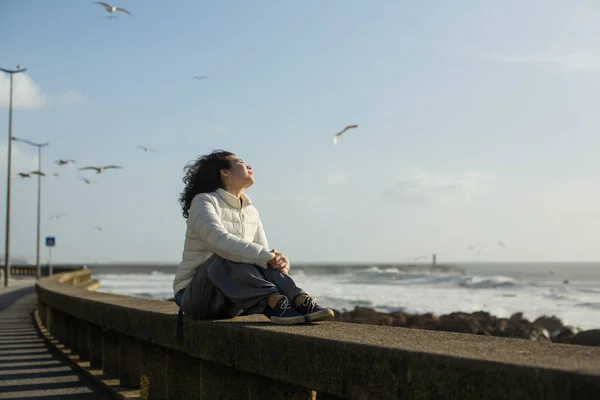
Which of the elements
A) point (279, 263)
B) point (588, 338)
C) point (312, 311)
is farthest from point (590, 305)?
point (312, 311)

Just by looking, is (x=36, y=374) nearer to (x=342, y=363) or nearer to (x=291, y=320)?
(x=291, y=320)

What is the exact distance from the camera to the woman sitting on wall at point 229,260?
4672 millimetres

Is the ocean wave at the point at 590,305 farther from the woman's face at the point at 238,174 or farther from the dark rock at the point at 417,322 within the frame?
the woman's face at the point at 238,174

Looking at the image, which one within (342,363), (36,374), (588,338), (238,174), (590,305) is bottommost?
(590,305)

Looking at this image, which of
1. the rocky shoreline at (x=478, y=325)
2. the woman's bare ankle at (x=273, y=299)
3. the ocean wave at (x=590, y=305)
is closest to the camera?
the woman's bare ankle at (x=273, y=299)

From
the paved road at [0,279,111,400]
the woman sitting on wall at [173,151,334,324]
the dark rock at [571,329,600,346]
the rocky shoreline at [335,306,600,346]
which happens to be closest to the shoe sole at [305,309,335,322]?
the woman sitting on wall at [173,151,334,324]

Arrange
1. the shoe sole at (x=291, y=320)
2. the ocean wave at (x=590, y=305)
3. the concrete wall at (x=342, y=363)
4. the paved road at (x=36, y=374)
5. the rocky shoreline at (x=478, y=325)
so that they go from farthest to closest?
the ocean wave at (x=590, y=305), the rocky shoreline at (x=478, y=325), the paved road at (x=36, y=374), the shoe sole at (x=291, y=320), the concrete wall at (x=342, y=363)

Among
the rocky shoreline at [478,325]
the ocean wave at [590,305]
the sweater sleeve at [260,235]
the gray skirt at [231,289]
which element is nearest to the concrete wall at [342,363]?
the gray skirt at [231,289]

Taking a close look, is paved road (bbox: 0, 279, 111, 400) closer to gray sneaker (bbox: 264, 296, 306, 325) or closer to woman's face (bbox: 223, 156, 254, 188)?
woman's face (bbox: 223, 156, 254, 188)

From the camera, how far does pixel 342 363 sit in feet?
10.2

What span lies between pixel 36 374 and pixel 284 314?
15.2 feet

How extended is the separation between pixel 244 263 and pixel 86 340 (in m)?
4.35

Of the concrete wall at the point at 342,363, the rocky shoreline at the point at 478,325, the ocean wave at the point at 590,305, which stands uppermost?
the concrete wall at the point at 342,363

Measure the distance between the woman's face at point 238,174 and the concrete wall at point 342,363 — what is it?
1.00 m
